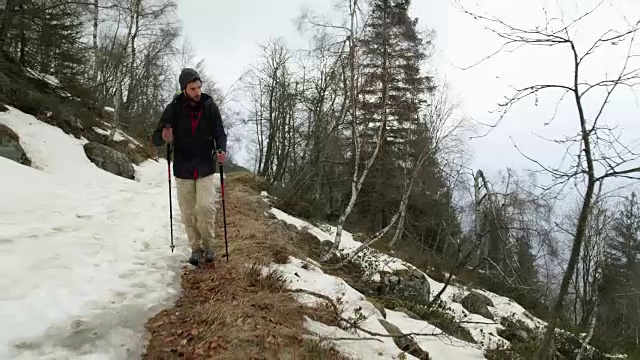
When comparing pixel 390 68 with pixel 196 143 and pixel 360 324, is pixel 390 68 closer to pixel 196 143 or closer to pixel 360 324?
pixel 196 143

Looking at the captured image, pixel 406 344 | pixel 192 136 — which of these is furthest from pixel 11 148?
pixel 406 344

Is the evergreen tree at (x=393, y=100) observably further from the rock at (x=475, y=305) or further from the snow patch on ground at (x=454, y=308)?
the rock at (x=475, y=305)

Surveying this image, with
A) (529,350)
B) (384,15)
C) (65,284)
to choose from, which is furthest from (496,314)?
(65,284)

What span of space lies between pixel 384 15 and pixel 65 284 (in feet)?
33.3

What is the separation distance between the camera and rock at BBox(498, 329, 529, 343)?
11633 millimetres

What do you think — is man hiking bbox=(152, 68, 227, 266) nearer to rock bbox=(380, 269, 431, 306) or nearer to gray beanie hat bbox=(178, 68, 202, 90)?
gray beanie hat bbox=(178, 68, 202, 90)

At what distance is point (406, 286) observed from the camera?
11438 mm

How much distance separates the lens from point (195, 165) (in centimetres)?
488

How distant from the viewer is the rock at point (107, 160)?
42.8 feet

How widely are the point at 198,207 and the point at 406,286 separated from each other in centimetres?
789

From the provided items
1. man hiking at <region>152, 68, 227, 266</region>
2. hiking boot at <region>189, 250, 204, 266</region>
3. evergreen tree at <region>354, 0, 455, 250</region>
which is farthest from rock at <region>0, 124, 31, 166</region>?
evergreen tree at <region>354, 0, 455, 250</region>

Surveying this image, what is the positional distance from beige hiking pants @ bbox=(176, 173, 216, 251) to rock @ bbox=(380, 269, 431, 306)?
6.29m

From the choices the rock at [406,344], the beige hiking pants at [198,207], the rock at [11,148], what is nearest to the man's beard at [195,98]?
the beige hiking pants at [198,207]

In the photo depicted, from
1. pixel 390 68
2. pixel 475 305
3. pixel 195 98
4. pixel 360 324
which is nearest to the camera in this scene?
pixel 195 98
